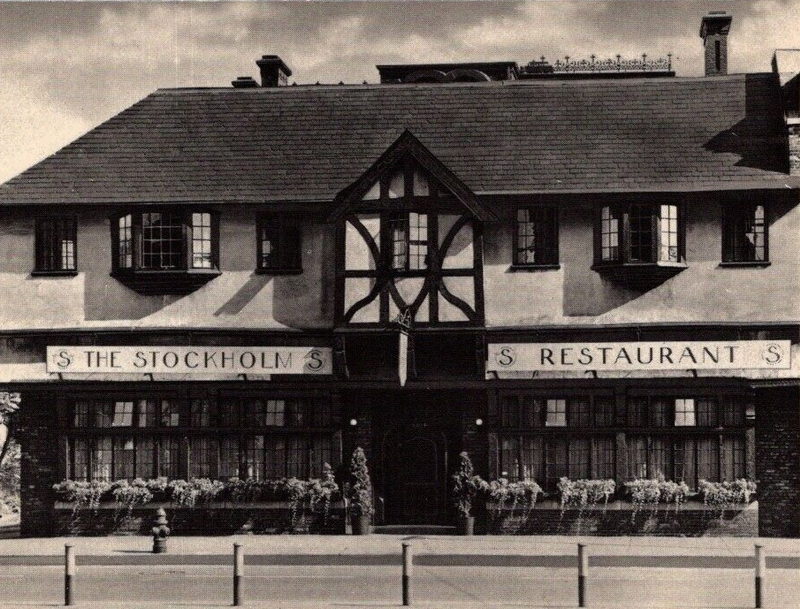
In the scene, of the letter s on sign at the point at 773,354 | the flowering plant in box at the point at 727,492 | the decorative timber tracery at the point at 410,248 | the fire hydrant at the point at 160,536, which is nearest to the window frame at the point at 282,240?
the decorative timber tracery at the point at 410,248

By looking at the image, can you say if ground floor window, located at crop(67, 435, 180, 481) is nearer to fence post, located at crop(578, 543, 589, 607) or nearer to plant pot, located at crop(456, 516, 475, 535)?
plant pot, located at crop(456, 516, 475, 535)

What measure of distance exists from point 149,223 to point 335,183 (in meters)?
3.95

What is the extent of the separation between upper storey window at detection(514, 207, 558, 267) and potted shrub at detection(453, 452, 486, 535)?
4.25 m

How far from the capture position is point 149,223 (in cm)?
2866

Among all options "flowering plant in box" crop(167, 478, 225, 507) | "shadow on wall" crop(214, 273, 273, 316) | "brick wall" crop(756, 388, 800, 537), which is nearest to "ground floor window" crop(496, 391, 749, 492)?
"brick wall" crop(756, 388, 800, 537)

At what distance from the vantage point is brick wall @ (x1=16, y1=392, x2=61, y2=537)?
94.7 ft

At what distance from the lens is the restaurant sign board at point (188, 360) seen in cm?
2811

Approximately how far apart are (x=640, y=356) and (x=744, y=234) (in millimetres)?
3346

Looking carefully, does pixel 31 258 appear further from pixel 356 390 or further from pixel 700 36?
pixel 700 36

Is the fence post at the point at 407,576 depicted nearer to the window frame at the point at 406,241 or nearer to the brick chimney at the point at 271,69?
the window frame at the point at 406,241

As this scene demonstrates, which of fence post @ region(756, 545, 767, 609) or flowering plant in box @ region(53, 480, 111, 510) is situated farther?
flowering plant in box @ region(53, 480, 111, 510)

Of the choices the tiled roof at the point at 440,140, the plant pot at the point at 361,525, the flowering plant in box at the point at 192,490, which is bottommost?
the plant pot at the point at 361,525

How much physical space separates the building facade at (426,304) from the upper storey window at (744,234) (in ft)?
0.17

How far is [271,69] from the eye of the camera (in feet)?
109
